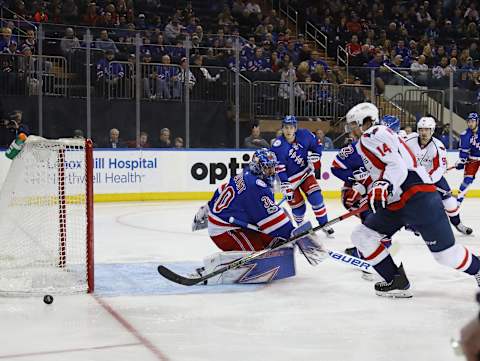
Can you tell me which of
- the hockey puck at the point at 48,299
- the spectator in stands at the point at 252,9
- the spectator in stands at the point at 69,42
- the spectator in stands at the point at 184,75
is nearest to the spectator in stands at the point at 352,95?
the spectator in stands at the point at 184,75

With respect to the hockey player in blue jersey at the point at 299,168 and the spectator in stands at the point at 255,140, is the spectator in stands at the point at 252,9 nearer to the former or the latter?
the spectator in stands at the point at 255,140

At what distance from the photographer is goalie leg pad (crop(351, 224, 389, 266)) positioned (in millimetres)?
3881

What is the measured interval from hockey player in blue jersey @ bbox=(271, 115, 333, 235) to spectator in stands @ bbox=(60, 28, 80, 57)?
12.7 feet

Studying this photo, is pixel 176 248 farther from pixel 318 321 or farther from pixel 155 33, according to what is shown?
pixel 155 33

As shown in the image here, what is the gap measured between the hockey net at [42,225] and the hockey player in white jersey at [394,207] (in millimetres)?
1492

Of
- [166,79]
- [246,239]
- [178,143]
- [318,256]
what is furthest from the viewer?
[178,143]

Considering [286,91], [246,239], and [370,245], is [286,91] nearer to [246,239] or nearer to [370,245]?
[246,239]

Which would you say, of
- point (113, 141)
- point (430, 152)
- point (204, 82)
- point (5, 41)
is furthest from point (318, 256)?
point (5, 41)

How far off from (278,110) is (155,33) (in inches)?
83.2

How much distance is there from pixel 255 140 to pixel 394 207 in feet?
23.4

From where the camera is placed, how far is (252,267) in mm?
4223

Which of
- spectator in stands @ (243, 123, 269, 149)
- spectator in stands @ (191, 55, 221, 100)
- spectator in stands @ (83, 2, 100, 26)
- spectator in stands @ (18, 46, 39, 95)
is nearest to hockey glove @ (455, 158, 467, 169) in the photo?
spectator in stands @ (243, 123, 269, 149)

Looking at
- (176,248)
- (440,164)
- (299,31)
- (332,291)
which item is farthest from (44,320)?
(299,31)

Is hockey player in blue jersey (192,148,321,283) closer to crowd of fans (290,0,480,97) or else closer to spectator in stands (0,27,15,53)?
spectator in stands (0,27,15,53)
